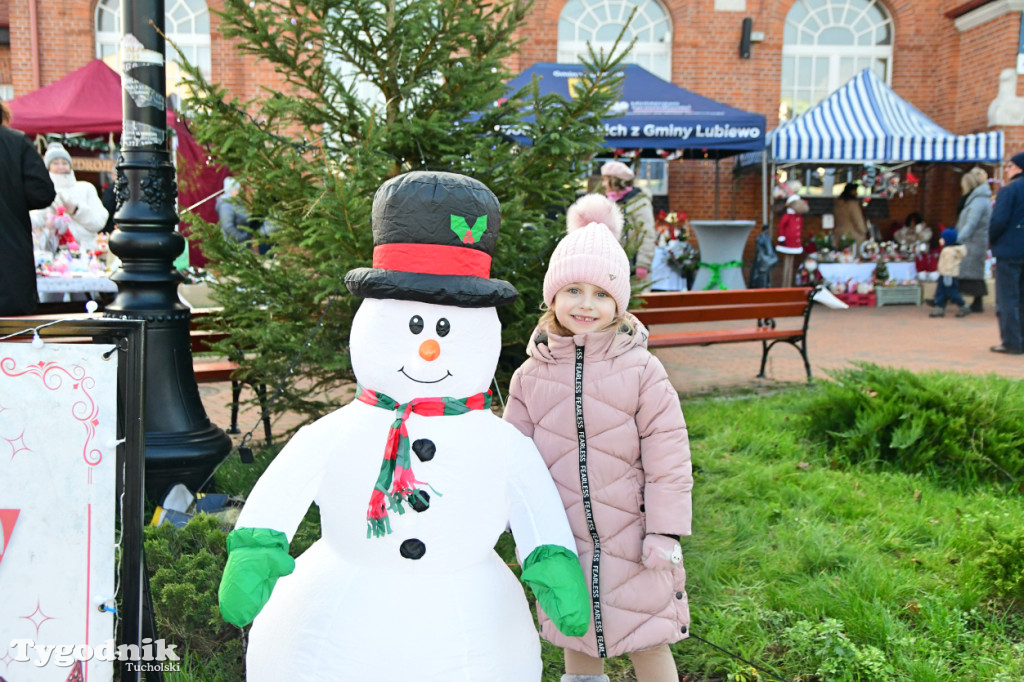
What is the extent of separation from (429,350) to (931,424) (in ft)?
12.3

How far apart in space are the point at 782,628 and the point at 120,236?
11.1ft

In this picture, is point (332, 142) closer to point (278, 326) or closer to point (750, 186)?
point (278, 326)

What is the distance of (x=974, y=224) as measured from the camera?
36.9 ft

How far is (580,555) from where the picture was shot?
2.44 metres

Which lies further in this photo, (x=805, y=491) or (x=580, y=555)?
(x=805, y=491)

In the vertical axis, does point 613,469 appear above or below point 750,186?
below

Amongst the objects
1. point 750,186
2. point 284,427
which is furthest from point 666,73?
point 284,427

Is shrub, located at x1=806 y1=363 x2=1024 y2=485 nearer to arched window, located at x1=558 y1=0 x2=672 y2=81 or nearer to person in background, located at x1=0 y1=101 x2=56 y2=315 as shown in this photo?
person in background, located at x1=0 y1=101 x2=56 y2=315

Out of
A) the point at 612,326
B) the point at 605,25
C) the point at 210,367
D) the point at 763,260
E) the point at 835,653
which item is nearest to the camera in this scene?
the point at 612,326

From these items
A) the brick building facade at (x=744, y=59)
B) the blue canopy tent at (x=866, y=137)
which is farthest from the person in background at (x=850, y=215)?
the brick building facade at (x=744, y=59)

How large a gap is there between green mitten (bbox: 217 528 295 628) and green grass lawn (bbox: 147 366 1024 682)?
0.92 metres

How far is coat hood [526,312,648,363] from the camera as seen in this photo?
2.45 metres

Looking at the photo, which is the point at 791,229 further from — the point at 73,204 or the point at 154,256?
the point at 154,256

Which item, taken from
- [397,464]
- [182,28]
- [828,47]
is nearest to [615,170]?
[397,464]
